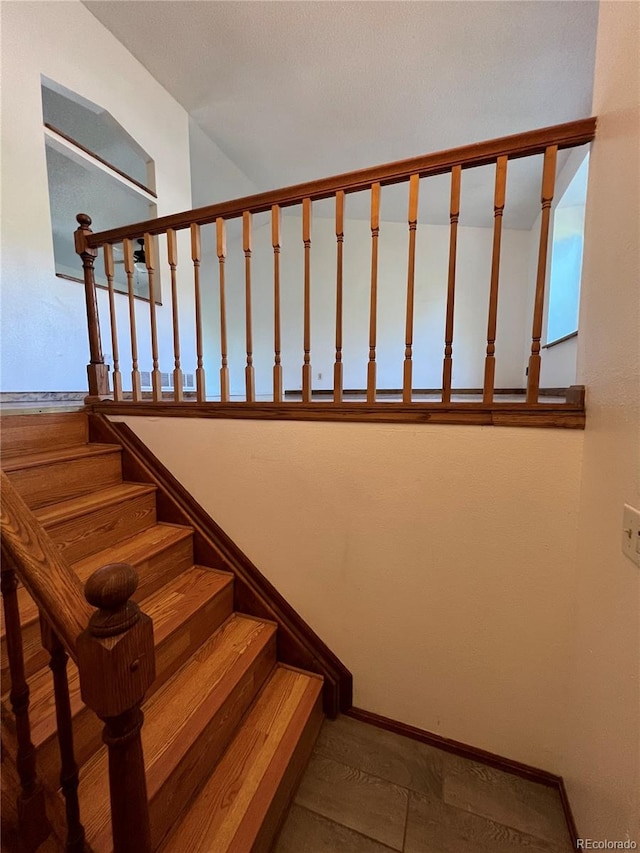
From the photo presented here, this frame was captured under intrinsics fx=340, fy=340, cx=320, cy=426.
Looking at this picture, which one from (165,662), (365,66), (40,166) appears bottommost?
(165,662)

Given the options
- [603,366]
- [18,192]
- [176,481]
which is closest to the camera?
[603,366]

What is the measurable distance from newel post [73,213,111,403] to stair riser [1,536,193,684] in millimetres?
969

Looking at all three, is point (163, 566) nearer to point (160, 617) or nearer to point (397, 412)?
point (160, 617)

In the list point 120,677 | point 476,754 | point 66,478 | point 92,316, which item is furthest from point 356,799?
point 92,316

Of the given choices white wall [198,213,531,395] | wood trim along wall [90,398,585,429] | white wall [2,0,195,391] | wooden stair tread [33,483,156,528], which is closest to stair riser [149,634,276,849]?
wooden stair tread [33,483,156,528]

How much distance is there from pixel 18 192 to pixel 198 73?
178 centimetres

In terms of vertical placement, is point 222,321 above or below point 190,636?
above

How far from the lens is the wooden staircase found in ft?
2.97

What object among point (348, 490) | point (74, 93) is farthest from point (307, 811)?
point (74, 93)

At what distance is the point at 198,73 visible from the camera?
2.72 meters

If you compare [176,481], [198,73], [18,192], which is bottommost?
[176,481]

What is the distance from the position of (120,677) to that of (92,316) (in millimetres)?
1863

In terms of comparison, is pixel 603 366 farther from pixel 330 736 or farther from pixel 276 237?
pixel 330 736

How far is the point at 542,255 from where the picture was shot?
42.2 inches
